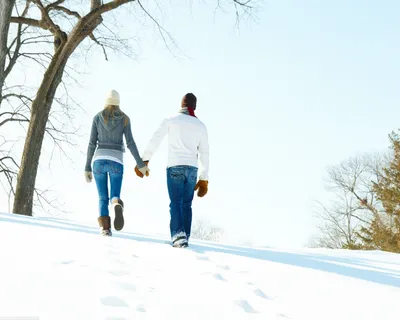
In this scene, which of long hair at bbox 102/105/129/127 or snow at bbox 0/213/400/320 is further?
long hair at bbox 102/105/129/127

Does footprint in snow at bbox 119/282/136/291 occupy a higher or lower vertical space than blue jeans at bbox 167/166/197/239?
lower

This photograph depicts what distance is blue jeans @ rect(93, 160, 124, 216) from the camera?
21.0 ft

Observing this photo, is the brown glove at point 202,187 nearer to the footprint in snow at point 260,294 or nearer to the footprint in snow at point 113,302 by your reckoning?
the footprint in snow at point 260,294

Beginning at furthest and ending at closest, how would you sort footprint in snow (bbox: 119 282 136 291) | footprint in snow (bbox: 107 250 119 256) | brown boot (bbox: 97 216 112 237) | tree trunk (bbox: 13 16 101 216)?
tree trunk (bbox: 13 16 101 216) → brown boot (bbox: 97 216 112 237) → footprint in snow (bbox: 107 250 119 256) → footprint in snow (bbox: 119 282 136 291)

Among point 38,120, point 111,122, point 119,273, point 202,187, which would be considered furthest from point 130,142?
point 38,120

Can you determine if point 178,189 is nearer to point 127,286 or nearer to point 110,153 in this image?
point 110,153

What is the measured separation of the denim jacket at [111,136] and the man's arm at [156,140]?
128 millimetres

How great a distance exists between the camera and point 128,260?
4.59 metres

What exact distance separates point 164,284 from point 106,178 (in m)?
2.88

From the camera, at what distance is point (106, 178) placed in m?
6.48

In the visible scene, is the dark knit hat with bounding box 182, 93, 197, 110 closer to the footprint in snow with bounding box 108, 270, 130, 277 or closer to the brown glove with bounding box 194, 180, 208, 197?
the brown glove with bounding box 194, 180, 208, 197

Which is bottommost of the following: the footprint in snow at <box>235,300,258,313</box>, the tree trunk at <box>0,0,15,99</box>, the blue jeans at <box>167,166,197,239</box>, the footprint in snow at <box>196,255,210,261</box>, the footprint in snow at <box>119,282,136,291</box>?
the footprint in snow at <box>235,300,258,313</box>

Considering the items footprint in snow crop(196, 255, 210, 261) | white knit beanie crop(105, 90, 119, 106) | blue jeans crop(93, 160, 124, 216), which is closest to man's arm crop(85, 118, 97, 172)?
blue jeans crop(93, 160, 124, 216)

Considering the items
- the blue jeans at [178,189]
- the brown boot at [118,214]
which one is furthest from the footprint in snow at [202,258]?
the brown boot at [118,214]
